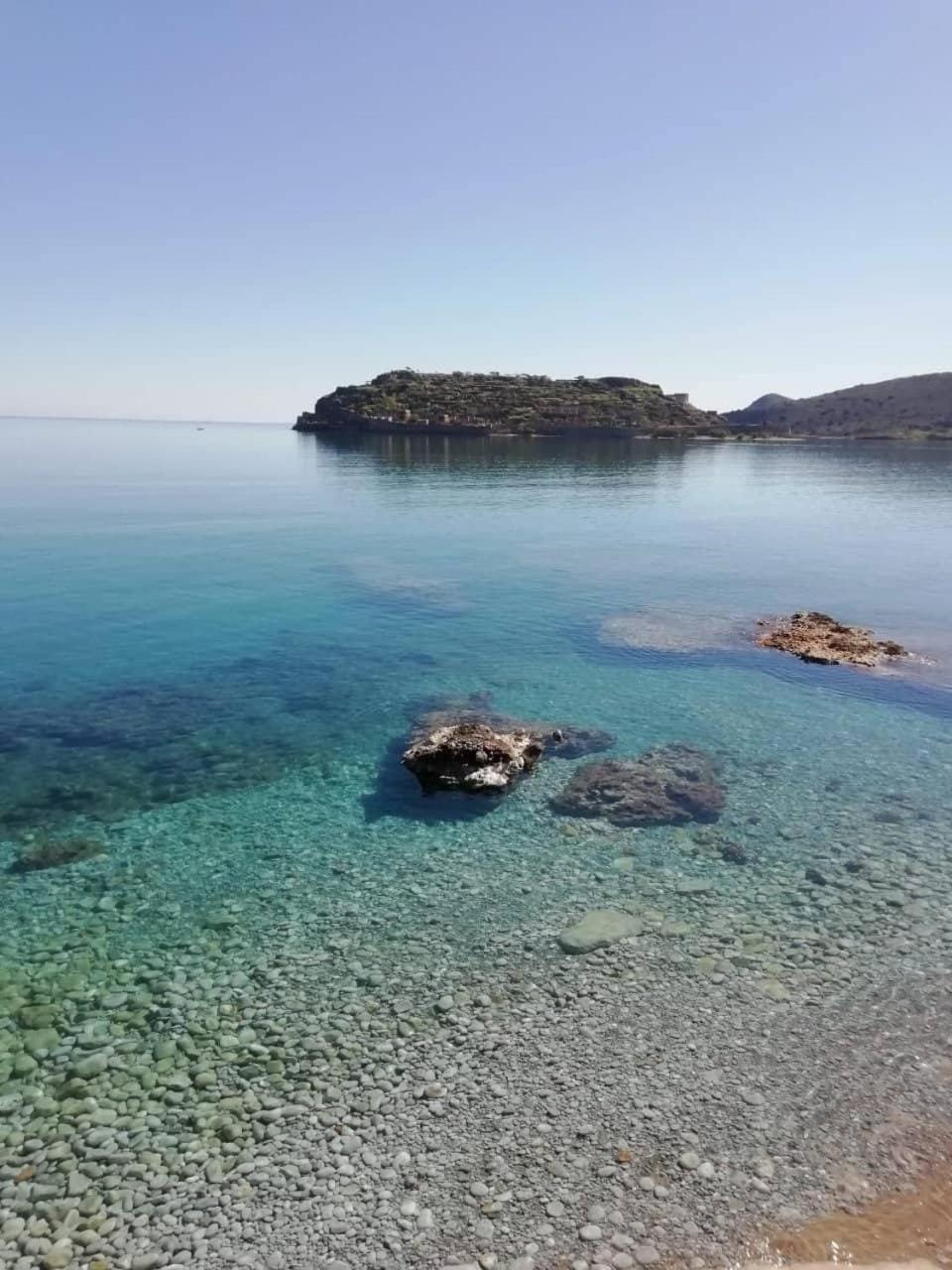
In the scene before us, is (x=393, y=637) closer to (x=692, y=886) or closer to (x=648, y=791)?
(x=648, y=791)

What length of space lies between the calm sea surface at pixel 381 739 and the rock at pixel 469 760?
62 cm

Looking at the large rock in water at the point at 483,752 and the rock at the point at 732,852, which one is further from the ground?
the large rock in water at the point at 483,752

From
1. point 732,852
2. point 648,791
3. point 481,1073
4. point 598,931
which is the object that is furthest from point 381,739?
point 481,1073

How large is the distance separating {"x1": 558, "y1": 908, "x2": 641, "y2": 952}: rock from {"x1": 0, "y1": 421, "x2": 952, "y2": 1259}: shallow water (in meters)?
0.32

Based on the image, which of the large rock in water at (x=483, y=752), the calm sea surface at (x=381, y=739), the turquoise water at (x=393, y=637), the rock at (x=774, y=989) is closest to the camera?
the rock at (x=774, y=989)

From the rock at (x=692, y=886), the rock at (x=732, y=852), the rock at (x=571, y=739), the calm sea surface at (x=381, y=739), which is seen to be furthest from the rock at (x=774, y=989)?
→ the rock at (x=571, y=739)

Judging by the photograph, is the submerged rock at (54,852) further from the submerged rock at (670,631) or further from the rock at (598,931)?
the submerged rock at (670,631)

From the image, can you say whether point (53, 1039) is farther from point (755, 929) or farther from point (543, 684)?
point (543, 684)

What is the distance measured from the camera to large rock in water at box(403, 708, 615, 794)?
66.0ft

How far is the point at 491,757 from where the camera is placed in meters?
20.6

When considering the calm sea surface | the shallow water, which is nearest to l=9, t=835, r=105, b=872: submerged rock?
the calm sea surface

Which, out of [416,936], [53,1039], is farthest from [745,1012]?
[53,1039]

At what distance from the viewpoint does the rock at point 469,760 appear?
19969 millimetres

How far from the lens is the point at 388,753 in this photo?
22.6m
